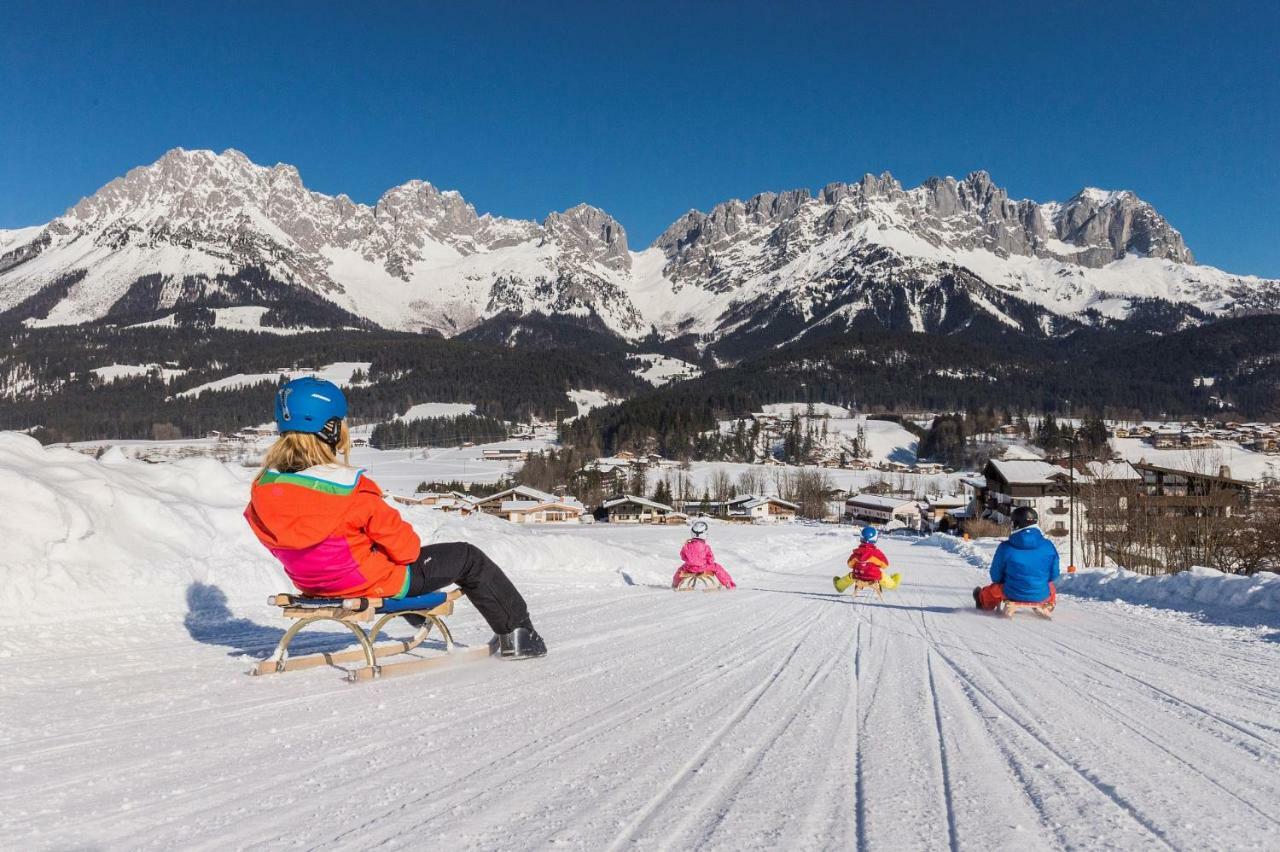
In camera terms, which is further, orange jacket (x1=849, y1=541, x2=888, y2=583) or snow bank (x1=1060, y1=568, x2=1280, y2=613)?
orange jacket (x1=849, y1=541, x2=888, y2=583)

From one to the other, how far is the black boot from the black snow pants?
42mm

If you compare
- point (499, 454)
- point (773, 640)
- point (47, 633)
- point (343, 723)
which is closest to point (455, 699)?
point (343, 723)

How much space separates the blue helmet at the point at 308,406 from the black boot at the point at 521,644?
1.95 meters

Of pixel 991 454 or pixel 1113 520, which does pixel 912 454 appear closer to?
pixel 991 454

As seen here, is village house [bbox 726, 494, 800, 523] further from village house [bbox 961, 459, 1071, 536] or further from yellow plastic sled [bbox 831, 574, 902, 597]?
yellow plastic sled [bbox 831, 574, 902, 597]

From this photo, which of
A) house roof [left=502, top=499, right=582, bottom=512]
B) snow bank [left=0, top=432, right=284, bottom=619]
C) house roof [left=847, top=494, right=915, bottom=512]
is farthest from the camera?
house roof [left=847, top=494, right=915, bottom=512]

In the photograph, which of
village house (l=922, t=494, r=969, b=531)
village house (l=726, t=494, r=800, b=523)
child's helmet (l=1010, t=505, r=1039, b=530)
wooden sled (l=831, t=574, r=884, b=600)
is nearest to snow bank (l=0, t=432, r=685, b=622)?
wooden sled (l=831, t=574, r=884, b=600)

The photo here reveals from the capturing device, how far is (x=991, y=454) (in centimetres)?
16712

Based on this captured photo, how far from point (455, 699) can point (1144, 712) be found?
12.2 feet

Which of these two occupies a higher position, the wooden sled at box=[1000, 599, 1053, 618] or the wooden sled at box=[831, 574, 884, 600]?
the wooden sled at box=[1000, 599, 1053, 618]

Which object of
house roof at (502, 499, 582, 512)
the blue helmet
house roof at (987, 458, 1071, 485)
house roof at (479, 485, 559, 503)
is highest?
house roof at (987, 458, 1071, 485)

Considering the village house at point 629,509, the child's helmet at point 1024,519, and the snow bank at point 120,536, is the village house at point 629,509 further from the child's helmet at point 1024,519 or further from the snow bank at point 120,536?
the child's helmet at point 1024,519

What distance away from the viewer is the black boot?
5.41 metres

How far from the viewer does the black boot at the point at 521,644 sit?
541 centimetres
